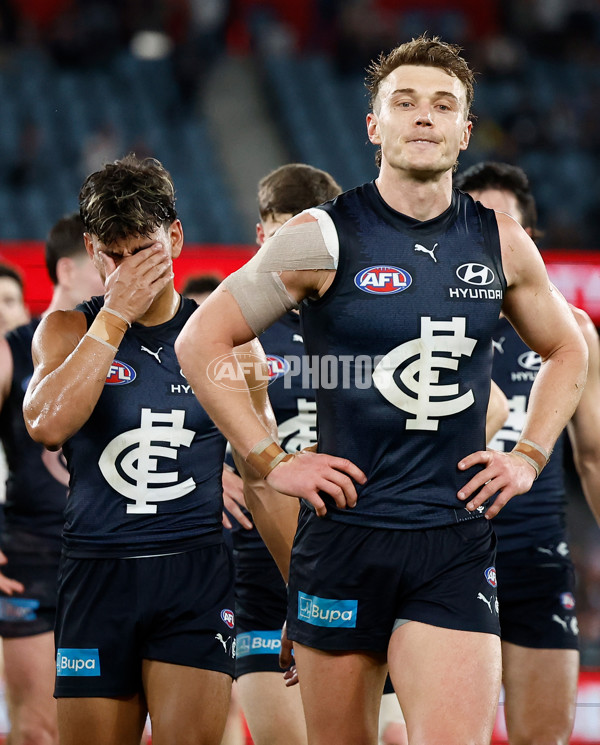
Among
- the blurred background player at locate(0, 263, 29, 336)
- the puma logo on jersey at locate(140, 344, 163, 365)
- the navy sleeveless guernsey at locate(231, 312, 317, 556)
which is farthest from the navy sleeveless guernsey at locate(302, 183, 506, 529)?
the blurred background player at locate(0, 263, 29, 336)

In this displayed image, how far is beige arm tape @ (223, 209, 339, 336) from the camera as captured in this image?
3.21 metres

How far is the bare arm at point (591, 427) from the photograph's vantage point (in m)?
4.79

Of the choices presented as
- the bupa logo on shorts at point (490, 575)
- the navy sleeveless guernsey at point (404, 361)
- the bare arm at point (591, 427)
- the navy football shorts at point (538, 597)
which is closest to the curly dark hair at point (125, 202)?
the navy sleeveless guernsey at point (404, 361)

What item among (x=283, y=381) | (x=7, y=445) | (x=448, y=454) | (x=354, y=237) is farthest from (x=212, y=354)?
(x=7, y=445)

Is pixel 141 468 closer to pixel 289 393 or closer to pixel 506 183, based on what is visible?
pixel 289 393

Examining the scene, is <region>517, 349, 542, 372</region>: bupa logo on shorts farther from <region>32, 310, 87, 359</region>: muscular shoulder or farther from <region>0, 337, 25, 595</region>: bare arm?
Result: <region>0, 337, 25, 595</region>: bare arm

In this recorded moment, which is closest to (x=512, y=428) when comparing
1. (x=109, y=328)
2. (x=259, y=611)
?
(x=259, y=611)

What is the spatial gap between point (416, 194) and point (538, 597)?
2.19m

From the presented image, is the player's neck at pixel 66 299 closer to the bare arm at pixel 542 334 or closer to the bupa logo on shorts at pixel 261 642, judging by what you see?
the bupa logo on shorts at pixel 261 642

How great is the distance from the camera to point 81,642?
3502 millimetres

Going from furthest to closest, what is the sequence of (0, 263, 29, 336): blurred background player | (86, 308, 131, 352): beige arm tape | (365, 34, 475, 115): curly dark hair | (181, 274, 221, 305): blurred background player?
1. (0, 263, 29, 336): blurred background player
2. (181, 274, 221, 305): blurred background player
3. (86, 308, 131, 352): beige arm tape
4. (365, 34, 475, 115): curly dark hair

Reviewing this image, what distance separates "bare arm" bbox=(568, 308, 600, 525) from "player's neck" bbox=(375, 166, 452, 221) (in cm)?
163

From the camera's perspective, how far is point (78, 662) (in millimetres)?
3494

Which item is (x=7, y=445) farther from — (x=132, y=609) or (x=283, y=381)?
(x=132, y=609)
